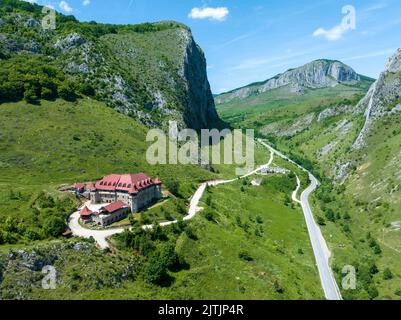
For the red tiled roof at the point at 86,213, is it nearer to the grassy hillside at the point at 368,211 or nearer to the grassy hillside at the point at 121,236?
the grassy hillside at the point at 121,236

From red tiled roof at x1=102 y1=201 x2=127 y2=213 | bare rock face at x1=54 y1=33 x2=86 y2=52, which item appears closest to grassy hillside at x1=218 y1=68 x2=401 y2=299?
red tiled roof at x1=102 y1=201 x2=127 y2=213

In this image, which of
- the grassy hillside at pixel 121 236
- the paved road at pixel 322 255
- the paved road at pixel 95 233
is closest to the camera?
the grassy hillside at pixel 121 236

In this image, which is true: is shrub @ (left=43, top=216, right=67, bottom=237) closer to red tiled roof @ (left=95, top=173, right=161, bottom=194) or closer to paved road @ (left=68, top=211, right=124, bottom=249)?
paved road @ (left=68, top=211, right=124, bottom=249)

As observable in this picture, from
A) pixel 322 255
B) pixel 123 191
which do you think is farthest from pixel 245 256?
pixel 123 191

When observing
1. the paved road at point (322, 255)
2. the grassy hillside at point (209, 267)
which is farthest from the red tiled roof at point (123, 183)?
the paved road at point (322, 255)
